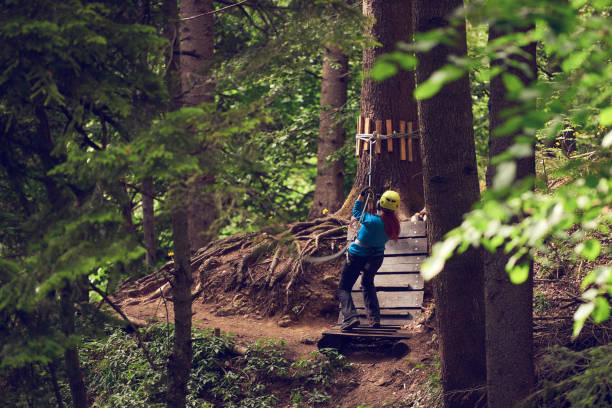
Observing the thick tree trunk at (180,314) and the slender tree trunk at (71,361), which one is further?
the thick tree trunk at (180,314)

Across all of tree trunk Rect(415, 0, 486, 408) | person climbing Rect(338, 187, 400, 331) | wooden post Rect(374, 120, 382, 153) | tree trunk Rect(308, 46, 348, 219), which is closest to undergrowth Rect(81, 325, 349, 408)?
person climbing Rect(338, 187, 400, 331)

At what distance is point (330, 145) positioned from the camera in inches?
546

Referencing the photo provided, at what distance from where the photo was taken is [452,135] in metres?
6.14

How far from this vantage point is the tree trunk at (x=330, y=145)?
13.7 meters

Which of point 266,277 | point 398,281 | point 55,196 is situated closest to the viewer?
point 55,196

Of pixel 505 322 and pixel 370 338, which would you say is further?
pixel 370 338

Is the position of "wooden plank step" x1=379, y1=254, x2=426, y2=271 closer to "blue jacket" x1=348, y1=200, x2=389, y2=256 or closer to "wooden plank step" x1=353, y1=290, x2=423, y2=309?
"wooden plank step" x1=353, y1=290, x2=423, y2=309

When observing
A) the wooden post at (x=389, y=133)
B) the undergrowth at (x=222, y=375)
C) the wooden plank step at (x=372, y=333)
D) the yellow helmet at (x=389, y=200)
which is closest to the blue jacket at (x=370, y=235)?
the yellow helmet at (x=389, y=200)

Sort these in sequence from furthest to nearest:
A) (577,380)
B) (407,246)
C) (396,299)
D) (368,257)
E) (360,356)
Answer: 1. (407,246)
2. (396,299)
3. (368,257)
4. (360,356)
5. (577,380)

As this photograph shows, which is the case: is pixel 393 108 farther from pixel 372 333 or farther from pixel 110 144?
pixel 110 144

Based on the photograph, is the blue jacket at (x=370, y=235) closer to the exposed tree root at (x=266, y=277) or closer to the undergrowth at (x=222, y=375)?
the exposed tree root at (x=266, y=277)

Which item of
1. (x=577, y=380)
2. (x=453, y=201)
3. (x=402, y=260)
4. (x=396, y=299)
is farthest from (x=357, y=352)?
(x=577, y=380)

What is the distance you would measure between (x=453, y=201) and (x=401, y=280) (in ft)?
10.6

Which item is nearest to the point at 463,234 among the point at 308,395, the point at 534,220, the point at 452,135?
the point at 534,220
